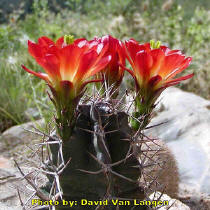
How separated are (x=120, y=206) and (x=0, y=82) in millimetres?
2701

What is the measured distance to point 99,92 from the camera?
1.09m

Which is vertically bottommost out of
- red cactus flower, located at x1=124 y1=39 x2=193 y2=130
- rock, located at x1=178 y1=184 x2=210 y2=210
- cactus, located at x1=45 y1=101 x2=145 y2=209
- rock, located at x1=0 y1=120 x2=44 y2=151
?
rock, located at x1=178 y1=184 x2=210 y2=210

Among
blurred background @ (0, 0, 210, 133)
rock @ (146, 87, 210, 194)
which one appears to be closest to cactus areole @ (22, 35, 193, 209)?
rock @ (146, 87, 210, 194)

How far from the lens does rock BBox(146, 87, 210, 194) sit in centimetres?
212

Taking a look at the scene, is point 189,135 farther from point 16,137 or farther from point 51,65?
point 51,65

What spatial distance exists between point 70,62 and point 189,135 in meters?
1.76

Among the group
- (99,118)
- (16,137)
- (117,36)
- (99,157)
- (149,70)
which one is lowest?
Answer: (16,137)

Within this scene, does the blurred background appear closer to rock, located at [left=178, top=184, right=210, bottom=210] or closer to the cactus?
rock, located at [left=178, top=184, right=210, bottom=210]

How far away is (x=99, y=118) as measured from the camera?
941 mm

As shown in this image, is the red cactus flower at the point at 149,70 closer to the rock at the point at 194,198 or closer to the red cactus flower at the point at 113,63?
the red cactus flower at the point at 113,63

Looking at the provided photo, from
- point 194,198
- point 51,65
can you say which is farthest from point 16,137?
point 51,65

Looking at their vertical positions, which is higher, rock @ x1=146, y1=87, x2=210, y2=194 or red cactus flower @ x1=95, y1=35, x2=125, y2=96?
red cactus flower @ x1=95, y1=35, x2=125, y2=96

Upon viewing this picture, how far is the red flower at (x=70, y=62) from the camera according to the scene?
0.86m

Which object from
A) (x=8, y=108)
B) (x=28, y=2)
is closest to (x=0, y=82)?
(x=8, y=108)
